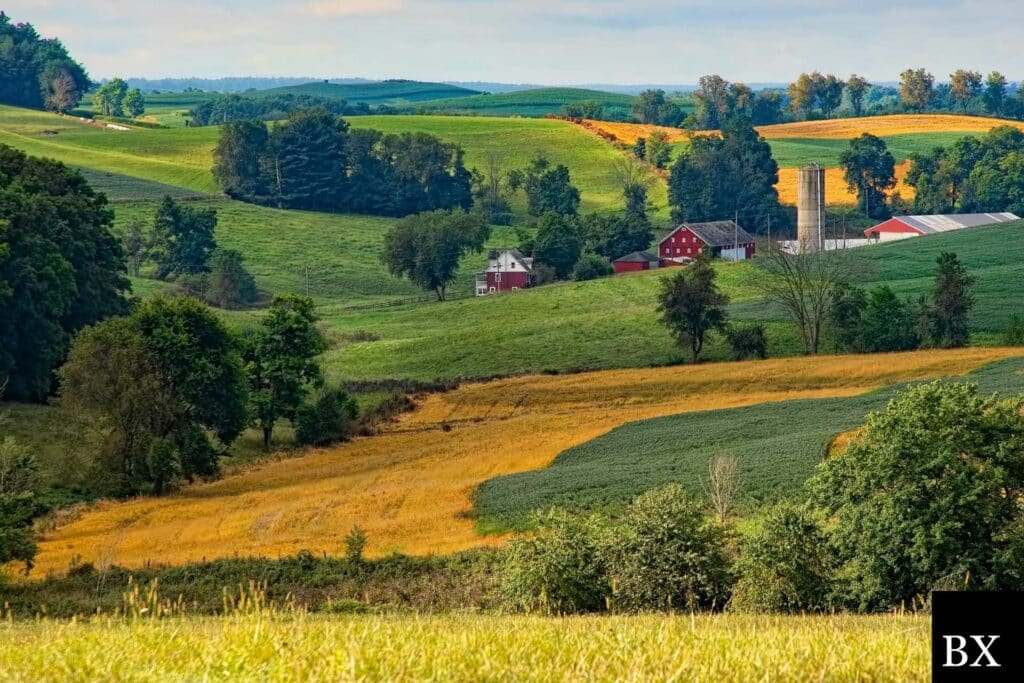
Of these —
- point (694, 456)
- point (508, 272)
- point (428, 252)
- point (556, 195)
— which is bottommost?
point (508, 272)

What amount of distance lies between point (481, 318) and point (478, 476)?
60.5 m

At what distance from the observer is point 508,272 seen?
145500 millimetres

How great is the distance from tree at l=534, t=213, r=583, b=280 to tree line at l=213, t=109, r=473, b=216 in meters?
45.8

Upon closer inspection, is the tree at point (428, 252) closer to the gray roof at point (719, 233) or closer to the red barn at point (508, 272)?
the red barn at point (508, 272)

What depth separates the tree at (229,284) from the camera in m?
138

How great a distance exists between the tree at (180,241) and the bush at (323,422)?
74223mm

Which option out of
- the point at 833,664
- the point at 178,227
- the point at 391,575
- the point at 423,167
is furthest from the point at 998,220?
the point at 833,664

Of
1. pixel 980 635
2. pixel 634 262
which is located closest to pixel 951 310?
pixel 634 262

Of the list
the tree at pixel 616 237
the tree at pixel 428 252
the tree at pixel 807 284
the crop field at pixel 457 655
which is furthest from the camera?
the tree at pixel 616 237

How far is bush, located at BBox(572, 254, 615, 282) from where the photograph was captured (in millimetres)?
142625

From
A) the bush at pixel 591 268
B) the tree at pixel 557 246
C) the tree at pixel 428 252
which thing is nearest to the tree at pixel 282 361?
the tree at pixel 428 252

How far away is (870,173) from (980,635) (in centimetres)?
19415

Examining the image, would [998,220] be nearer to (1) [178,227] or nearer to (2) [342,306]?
(2) [342,306]

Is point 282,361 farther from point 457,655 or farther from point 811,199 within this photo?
point 811,199
